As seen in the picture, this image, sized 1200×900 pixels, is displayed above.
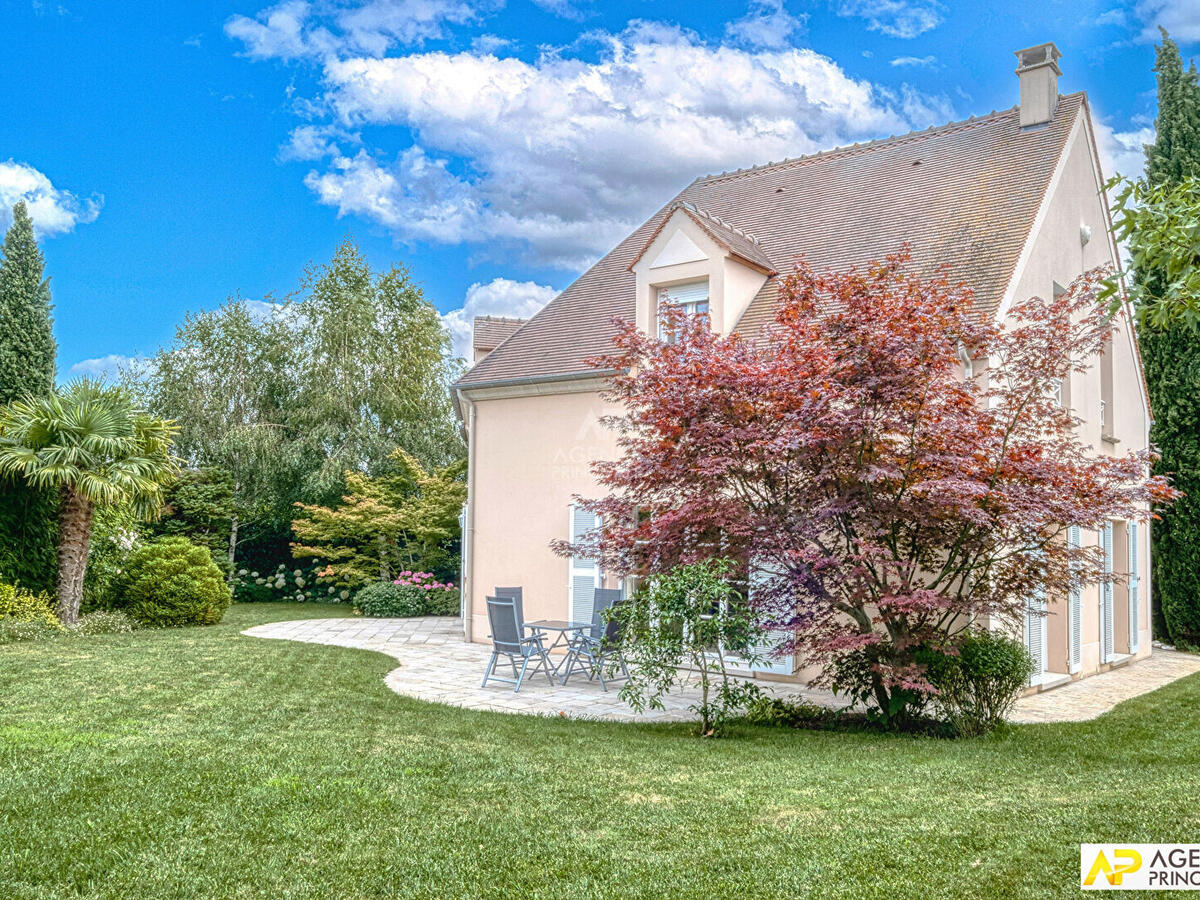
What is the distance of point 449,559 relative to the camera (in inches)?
780

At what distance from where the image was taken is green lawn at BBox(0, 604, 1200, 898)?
11.7ft

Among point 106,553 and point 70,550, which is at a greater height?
point 70,550

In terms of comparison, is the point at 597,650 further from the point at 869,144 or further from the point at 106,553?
the point at 106,553

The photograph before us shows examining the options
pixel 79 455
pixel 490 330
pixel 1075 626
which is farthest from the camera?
pixel 490 330

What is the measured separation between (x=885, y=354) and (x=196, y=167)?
53.6ft

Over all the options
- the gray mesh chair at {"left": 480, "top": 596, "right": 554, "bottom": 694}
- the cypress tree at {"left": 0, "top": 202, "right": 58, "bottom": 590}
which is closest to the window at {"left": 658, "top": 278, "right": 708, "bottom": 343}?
the gray mesh chair at {"left": 480, "top": 596, "right": 554, "bottom": 694}

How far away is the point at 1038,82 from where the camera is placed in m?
12.4

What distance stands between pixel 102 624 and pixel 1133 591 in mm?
17087

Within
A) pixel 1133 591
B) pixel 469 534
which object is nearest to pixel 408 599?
pixel 469 534

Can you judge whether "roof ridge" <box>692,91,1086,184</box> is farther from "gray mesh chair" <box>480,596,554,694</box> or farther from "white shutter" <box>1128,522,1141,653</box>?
"gray mesh chair" <box>480,596,554,694</box>

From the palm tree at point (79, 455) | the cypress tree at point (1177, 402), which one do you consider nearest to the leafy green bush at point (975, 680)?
the cypress tree at point (1177, 402)

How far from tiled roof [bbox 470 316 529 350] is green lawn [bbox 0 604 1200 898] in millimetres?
9319

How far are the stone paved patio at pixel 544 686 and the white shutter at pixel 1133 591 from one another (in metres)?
0.39

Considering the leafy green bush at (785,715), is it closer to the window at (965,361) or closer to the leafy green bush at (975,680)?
the leafy green bush at (975,680)
